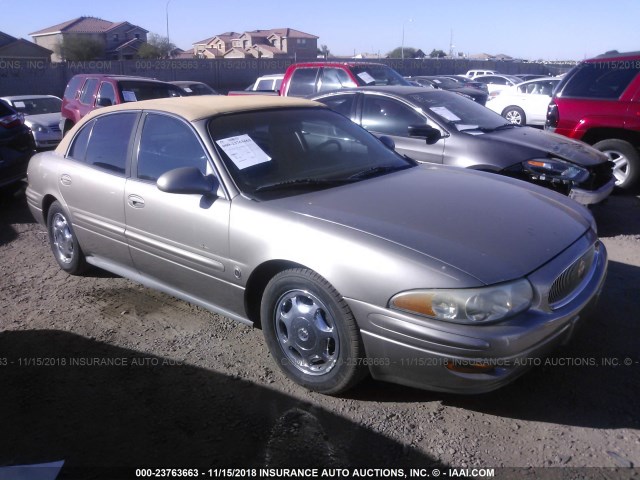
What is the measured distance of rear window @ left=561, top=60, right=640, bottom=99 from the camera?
7.65 metres

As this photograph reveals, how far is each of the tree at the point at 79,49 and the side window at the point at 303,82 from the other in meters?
47.1

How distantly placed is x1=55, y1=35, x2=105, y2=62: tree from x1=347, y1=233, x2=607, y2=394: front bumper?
2191 inches

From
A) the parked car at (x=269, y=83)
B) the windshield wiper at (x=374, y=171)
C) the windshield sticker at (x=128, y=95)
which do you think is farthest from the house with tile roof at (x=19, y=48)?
the windshield wiper at (x=374, y=171)

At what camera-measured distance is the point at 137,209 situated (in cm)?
408

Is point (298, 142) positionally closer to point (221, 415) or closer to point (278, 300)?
point (278, 300)

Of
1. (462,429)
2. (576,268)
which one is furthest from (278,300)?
(576,268)

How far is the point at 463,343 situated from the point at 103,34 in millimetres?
69787

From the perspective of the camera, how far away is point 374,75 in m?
11.5

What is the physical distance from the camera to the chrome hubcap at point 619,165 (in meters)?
7.69

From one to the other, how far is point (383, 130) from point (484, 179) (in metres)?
2.88

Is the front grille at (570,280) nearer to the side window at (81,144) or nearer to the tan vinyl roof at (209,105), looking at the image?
the tan vinyl roof at (209,105)

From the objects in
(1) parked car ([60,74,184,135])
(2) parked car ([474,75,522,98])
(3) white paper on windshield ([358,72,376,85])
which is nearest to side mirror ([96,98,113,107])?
(1) parked car ([60,74,184,135])

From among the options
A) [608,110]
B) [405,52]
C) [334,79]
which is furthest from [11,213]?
[405,52]

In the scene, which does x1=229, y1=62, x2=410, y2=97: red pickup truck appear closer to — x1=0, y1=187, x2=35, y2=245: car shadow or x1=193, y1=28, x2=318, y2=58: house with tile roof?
x1=0, y1=187, x2=35, y2=245: car shadow
